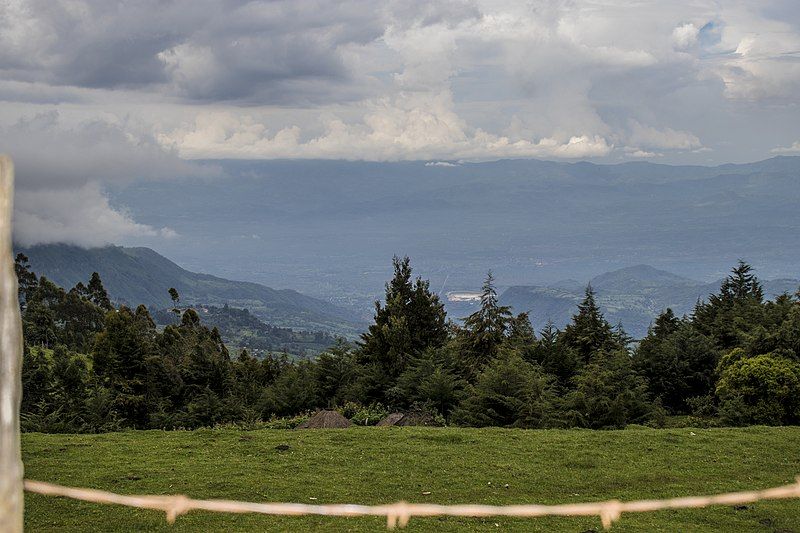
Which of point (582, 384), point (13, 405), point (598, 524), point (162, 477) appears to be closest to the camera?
point (13, 405)

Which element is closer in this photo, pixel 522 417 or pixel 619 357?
pixel 522 417

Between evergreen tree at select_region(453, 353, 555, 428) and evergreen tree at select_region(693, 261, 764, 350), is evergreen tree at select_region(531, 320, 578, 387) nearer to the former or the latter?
evergreen tree at select_region(453, 353, 555, 428)

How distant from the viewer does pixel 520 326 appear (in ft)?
138

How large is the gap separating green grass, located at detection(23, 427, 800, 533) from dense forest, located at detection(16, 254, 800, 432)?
403 centimetres

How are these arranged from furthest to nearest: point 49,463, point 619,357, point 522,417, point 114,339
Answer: point 114,339 → point 619,357 → point 522,417 → point 49,463

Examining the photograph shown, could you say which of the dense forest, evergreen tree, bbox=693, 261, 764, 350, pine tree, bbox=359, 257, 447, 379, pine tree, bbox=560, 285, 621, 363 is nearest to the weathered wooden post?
the dense forest

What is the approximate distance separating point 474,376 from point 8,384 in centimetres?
3223

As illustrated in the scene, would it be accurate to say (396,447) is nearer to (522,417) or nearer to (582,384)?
(522,417)

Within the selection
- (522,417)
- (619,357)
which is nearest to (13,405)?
(522,417)

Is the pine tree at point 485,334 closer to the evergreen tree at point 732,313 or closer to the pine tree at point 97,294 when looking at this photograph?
the evergreen tree at point 732,313

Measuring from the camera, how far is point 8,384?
285cm

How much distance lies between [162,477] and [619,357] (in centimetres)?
1951

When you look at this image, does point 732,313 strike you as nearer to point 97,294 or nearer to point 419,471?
point 419,471

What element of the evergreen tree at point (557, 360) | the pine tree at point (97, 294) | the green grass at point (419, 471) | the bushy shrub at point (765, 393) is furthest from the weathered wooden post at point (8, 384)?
the pine tree at point (97, 294)
